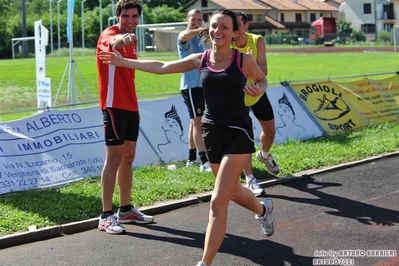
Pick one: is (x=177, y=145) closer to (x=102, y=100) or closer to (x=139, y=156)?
(x=139, y=156)

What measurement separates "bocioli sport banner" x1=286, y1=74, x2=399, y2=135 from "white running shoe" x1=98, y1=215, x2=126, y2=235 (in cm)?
686

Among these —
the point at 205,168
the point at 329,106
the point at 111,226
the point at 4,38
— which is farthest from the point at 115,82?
the point at 4,38

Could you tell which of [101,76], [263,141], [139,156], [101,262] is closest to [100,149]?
[139,156]

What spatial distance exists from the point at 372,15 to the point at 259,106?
10416cm

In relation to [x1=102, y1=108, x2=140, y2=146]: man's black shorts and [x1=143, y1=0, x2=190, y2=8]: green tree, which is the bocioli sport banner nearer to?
[x1=102, y1=108, x2=140, y2=146]: man's black shorts

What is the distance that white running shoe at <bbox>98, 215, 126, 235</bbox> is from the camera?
7004 millimetres

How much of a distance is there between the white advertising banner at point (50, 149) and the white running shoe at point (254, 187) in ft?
7.14

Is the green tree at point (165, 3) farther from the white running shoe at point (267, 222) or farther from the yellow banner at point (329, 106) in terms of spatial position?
the white running shoe at point (267, 222)

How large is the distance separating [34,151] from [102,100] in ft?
8.13

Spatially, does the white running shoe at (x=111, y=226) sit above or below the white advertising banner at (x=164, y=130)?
below

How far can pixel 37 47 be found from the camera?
51.2ft

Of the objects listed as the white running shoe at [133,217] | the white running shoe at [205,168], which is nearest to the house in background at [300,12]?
the white running shoe at [205,168]

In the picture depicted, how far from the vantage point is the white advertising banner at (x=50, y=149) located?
8805mm

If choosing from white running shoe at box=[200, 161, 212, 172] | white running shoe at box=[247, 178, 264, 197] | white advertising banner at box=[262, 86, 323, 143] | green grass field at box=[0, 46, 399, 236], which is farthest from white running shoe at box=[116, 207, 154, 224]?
white advertising banner at box=[262, 86, 323, 143]
